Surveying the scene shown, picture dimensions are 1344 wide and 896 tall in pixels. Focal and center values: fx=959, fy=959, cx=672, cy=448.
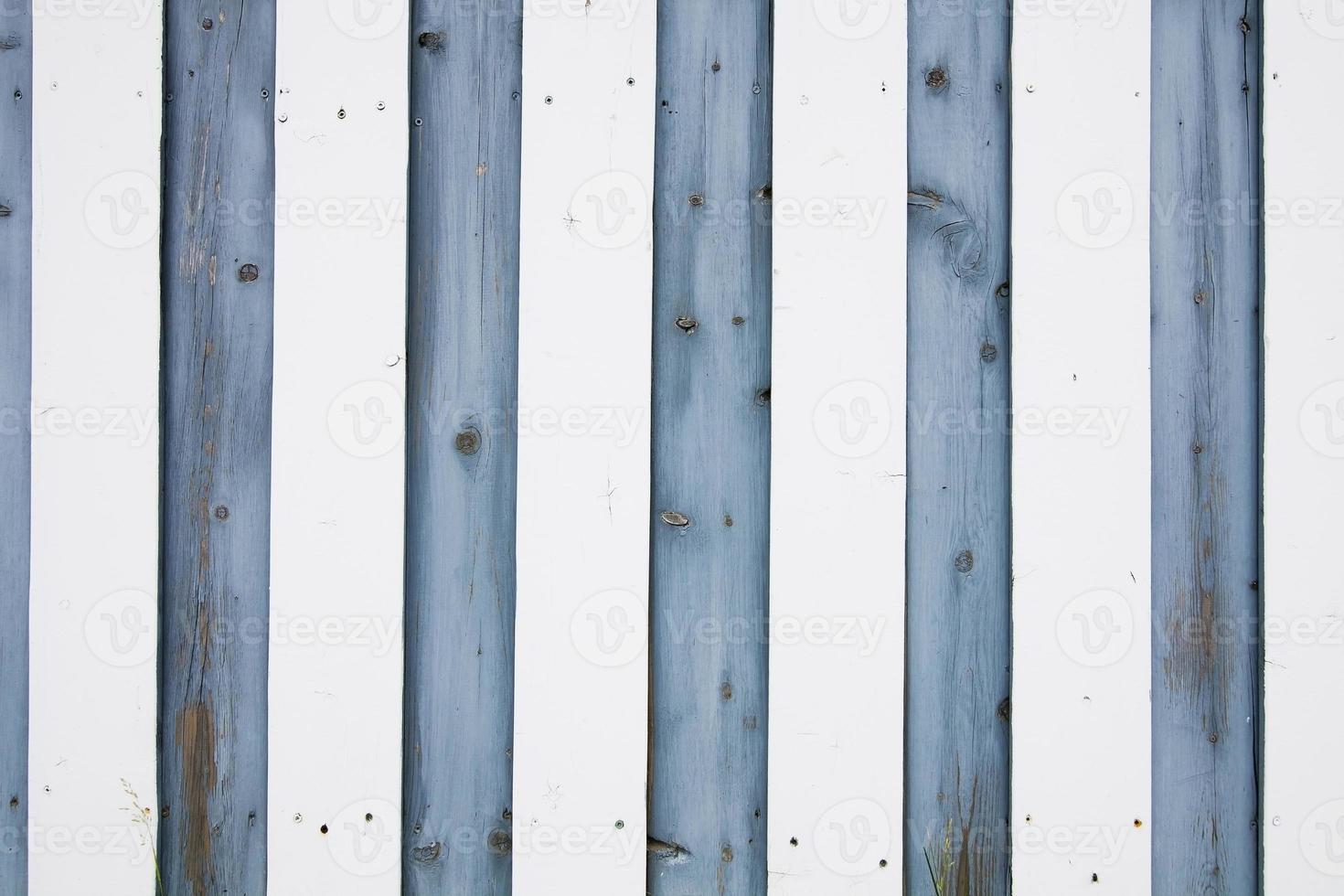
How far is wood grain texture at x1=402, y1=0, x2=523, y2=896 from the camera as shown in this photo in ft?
5.38

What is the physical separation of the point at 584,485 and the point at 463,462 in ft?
0.71

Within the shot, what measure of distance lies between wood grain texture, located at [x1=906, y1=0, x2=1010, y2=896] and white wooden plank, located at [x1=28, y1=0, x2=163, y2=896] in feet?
4.28

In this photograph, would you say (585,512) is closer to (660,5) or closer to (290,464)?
(290,464)

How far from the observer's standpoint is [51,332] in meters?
1.64

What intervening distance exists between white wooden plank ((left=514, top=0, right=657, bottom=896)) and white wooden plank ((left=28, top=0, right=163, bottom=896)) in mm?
641

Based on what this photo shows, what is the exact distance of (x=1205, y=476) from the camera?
65.0 inches

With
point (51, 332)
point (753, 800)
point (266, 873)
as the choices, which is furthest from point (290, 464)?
point (753, 800)

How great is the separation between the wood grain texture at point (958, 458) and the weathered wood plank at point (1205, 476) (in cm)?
28

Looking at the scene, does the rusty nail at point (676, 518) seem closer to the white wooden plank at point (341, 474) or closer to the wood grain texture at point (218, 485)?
the white wooden plank at point (341, 474)

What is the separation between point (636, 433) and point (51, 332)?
1.02 m

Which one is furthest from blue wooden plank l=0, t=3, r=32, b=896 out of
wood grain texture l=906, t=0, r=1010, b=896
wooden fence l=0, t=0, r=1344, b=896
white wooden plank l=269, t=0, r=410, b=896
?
wood grain texture l=906, t=0, r=1010, b=896

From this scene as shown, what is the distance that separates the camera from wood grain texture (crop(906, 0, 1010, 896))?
164 cm
